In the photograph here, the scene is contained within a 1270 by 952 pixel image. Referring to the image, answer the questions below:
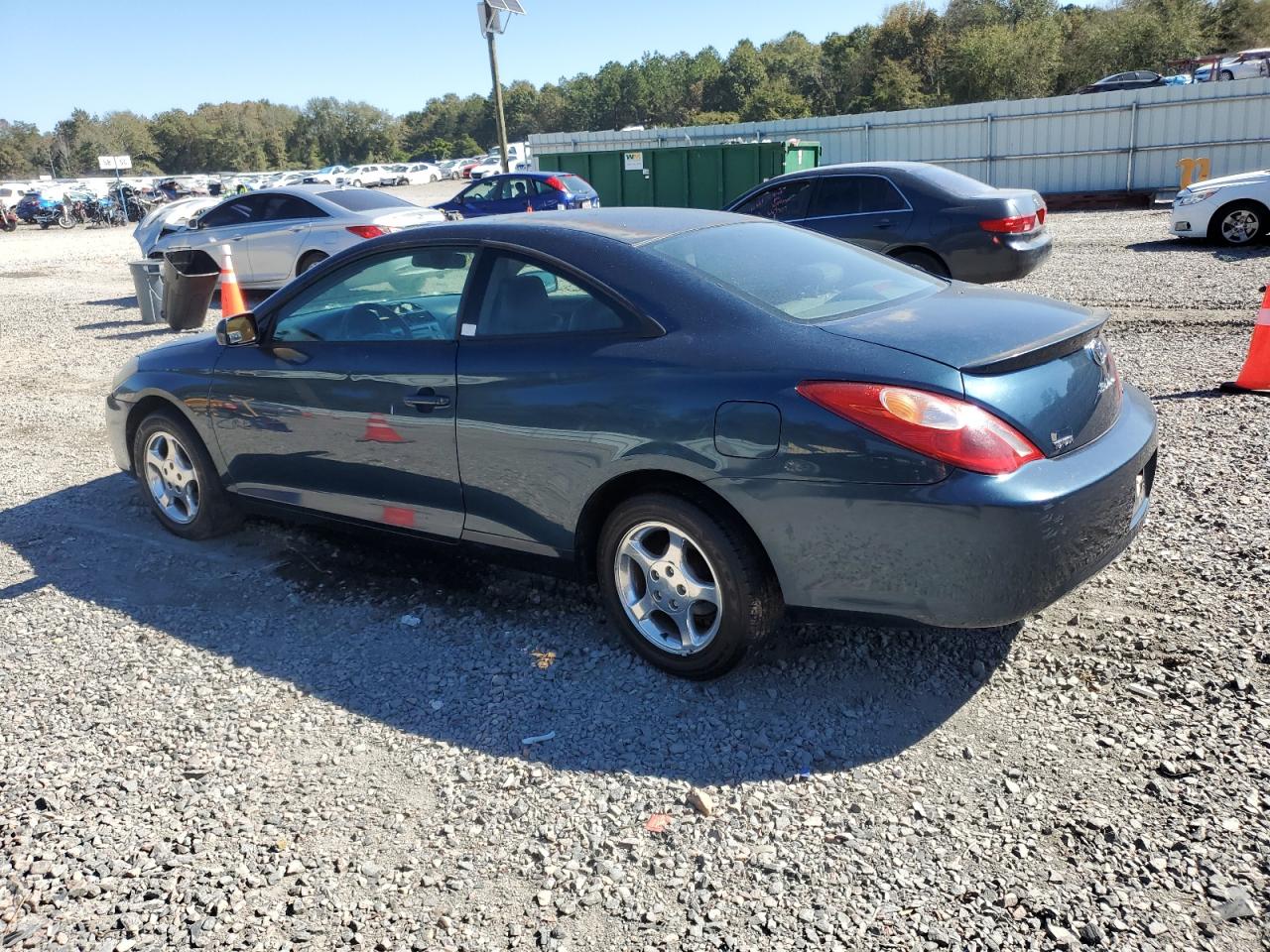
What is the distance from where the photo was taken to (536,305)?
12.7 feet

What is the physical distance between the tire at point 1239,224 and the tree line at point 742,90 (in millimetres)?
43280

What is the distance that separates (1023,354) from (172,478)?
422cm

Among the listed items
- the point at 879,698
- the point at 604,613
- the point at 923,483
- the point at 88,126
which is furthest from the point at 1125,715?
the point at 88,126

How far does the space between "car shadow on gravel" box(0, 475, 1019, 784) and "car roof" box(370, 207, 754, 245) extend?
1359mm

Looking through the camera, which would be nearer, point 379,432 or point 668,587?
point 668,587

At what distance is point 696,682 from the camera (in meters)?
3.61

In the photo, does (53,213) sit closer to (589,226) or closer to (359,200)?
(359,200)

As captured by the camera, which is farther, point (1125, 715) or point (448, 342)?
point (448, 342)

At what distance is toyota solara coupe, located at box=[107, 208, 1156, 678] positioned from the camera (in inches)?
119

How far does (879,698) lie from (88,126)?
135849 mm

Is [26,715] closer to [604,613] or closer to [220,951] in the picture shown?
[220,951]

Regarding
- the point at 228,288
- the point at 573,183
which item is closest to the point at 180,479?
the point at 228,288

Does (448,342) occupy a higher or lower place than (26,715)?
higher

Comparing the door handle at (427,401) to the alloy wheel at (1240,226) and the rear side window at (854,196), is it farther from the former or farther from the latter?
the alloy wheel at (1240,226)
